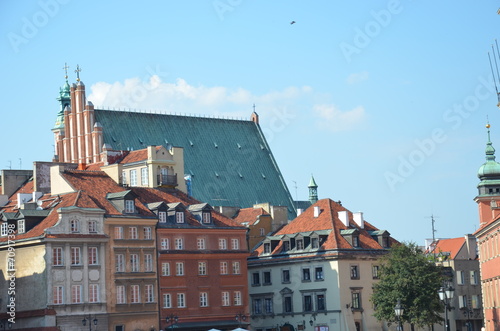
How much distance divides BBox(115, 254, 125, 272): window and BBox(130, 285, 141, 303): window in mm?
1815

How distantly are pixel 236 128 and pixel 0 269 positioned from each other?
6704cm

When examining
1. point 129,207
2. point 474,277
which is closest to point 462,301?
point 474,277

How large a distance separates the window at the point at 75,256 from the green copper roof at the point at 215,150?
47754 mm

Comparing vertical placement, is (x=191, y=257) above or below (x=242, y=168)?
below

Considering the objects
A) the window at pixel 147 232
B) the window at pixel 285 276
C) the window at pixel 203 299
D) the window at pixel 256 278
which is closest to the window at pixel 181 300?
the window at pixel 203 299

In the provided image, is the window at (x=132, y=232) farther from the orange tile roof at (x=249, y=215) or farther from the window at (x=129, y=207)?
the orange tile roof at (x=249, y=215)

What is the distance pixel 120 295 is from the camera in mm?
101438

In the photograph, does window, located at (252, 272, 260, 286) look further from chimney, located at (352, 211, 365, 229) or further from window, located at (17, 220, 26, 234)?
window, located at (17, 220, 26, 234)

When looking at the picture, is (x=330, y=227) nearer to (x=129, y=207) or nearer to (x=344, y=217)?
(x=344, y=217)

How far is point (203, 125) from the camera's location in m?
159

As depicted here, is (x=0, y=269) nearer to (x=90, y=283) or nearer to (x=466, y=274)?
(x=90, y=283)

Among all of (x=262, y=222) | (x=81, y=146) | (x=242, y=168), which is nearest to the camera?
(x=262, y=222)

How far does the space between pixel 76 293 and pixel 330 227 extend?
28503mm

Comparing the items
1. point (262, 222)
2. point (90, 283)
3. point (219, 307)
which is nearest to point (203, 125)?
point (262, 222)
